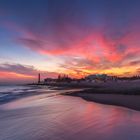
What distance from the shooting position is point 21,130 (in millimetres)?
7164

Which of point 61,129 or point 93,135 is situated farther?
point 61,129

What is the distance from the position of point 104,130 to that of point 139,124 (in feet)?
5.35

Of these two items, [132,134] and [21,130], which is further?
[21,130]

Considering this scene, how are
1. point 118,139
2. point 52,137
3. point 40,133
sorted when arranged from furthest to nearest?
point 40,133 < point 52,137 < point 118,139

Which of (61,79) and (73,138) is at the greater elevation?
(61,79)

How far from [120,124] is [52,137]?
118 inches

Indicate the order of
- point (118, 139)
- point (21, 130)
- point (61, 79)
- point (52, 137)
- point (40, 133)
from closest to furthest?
point (118, 139) < point (52, 137) < point (40, 133) < point (21, 130) < point (61, 79)

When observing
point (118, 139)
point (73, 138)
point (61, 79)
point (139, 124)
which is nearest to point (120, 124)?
point (139, 124)

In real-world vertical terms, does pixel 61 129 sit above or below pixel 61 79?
below

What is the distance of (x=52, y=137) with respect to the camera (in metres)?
6.12

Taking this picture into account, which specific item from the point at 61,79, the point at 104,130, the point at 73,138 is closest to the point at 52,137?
the point at 73,138

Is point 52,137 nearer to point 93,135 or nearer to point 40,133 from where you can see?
point 40,133

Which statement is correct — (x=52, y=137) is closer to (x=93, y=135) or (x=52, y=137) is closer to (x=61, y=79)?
(x=93, y=135)

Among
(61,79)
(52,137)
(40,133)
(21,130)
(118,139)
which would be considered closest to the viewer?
→ (118,139)
